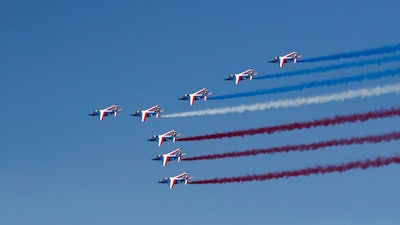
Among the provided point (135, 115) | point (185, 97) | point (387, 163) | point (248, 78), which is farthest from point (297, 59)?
point (387, 163)

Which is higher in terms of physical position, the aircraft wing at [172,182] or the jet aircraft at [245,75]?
the jet aircraft at [245,75]

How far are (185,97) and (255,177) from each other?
72.3 ft

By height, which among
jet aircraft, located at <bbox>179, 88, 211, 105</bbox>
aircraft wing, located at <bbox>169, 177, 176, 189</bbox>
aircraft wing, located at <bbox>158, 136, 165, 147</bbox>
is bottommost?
aircraft wing, located at <bbox>169, 177, 176, 189</bbox>

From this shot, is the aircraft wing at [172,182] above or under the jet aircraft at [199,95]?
under

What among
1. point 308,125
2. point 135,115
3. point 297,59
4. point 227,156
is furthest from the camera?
point 135,115

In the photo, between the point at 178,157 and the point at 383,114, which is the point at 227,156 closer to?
the point at 178,157

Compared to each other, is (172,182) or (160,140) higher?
(160,140)

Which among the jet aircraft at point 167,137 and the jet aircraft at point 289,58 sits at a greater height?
the jet aircraft at point 289,58

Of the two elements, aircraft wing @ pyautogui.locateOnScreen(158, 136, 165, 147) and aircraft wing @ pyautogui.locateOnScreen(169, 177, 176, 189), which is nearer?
aircraft wing @ pyautogui.locateOnScreen(158, 136, 165, 147)

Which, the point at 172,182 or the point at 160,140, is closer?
→ the point at 160,140

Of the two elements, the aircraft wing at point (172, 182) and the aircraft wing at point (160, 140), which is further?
the aircraft wing at point (172, 182)

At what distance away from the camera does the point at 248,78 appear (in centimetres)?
12988

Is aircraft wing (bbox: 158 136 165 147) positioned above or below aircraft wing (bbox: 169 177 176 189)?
above

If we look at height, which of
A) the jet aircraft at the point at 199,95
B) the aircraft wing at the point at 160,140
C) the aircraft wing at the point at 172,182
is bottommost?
the aircraft wing at the point at 172,182
